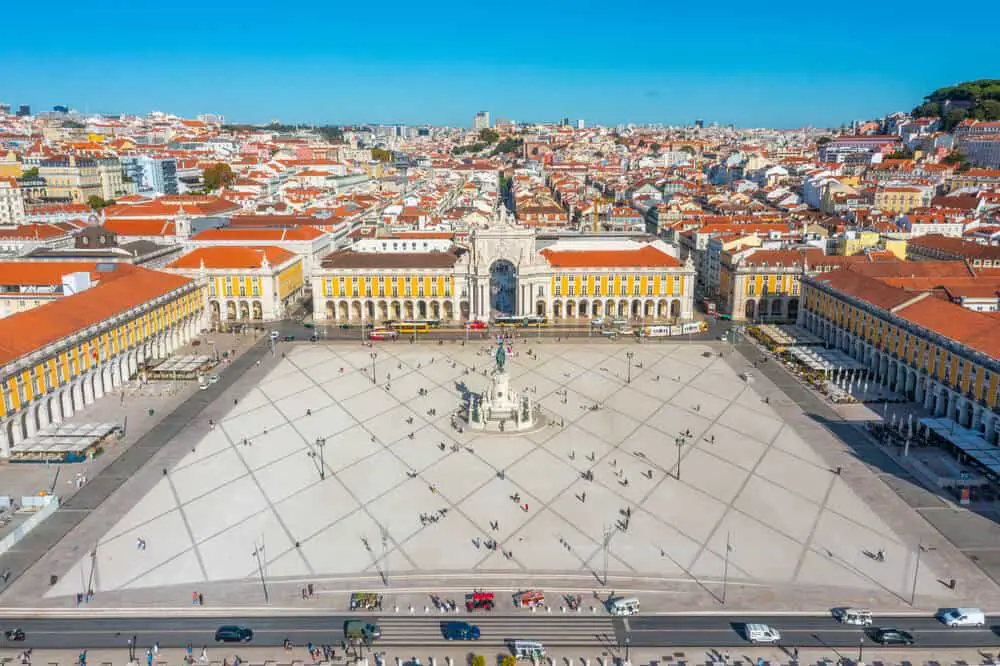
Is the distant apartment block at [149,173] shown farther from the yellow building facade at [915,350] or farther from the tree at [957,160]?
the tree at [957,160]

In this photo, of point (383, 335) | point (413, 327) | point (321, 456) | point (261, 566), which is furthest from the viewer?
point (413, 327)

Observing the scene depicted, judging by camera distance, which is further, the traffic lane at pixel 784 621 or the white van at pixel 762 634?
the traffic lane at pixel 784 621

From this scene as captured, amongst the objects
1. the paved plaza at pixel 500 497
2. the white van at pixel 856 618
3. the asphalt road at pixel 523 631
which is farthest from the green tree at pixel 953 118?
the white van at pixel 856 618

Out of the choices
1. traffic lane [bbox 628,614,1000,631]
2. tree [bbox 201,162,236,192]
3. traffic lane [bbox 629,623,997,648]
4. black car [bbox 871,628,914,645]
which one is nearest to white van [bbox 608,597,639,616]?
traffic lane [bbox 628,614,1000,631]

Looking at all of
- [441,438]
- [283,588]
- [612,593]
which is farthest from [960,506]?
[283,588]

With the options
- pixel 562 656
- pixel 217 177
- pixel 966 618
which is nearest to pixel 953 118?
pixel 217 177

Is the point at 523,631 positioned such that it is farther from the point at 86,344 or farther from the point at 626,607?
the point at 86,344
